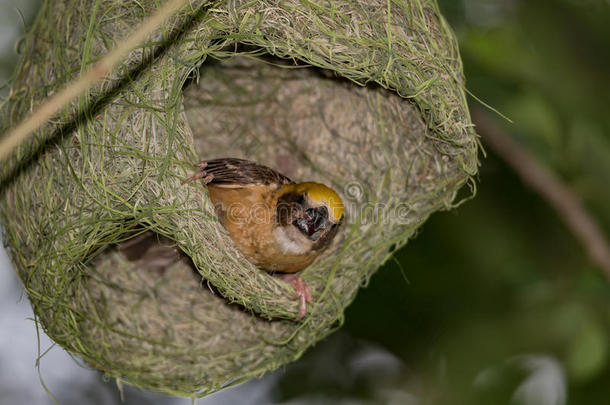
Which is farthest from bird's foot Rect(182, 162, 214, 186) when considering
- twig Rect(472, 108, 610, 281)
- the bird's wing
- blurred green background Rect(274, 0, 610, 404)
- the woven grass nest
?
twig Rect(472, 108, 610, 281)

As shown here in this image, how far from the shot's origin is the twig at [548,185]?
3.95 m

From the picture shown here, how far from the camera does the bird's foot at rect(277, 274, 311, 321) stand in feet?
10.00

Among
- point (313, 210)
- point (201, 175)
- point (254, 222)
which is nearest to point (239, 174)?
point (254, 222)

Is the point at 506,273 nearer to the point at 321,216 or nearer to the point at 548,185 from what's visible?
the point at 548,185

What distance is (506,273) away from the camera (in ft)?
14.6

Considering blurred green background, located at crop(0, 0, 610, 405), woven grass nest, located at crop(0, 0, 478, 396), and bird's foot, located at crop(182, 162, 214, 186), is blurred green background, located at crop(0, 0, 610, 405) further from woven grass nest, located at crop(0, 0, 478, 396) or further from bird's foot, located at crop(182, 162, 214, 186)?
bird's foot, located at crop(182, 162, 214, 186)

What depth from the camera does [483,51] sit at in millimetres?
3713

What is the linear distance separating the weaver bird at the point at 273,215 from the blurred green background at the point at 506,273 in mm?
1046

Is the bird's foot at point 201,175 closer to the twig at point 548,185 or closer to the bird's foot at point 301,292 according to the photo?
the bird's foot at point 301,292

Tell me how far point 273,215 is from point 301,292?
46cm

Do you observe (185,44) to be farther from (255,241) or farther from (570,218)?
(570,218)

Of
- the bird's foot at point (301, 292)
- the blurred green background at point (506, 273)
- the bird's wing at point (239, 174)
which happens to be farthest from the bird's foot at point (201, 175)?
the blurred green background at point (506, 273)

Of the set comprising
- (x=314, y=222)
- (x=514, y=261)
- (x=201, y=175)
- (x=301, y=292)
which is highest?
(x=201, y=175)

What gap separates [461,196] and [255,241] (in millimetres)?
2364
